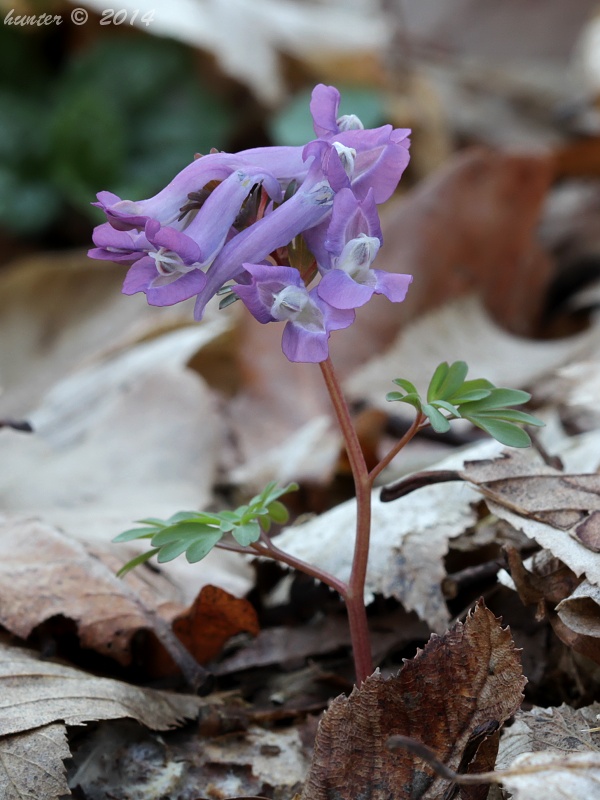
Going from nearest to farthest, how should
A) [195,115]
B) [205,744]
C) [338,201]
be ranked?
A: [338,201] → [205,744] → [195,115]

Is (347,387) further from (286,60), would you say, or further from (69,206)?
(286,60)

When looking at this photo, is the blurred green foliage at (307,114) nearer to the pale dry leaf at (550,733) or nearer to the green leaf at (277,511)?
the green leaf at (277,511)

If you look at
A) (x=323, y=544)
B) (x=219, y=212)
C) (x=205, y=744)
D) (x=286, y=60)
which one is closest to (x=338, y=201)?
(x=219, y=212)

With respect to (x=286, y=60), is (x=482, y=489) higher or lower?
higher

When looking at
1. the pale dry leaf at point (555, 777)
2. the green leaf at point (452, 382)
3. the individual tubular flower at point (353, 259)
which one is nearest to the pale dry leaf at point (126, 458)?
the green leaf at point (452, 382)

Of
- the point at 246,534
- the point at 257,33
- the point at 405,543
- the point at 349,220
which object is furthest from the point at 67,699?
the point at 257,33
